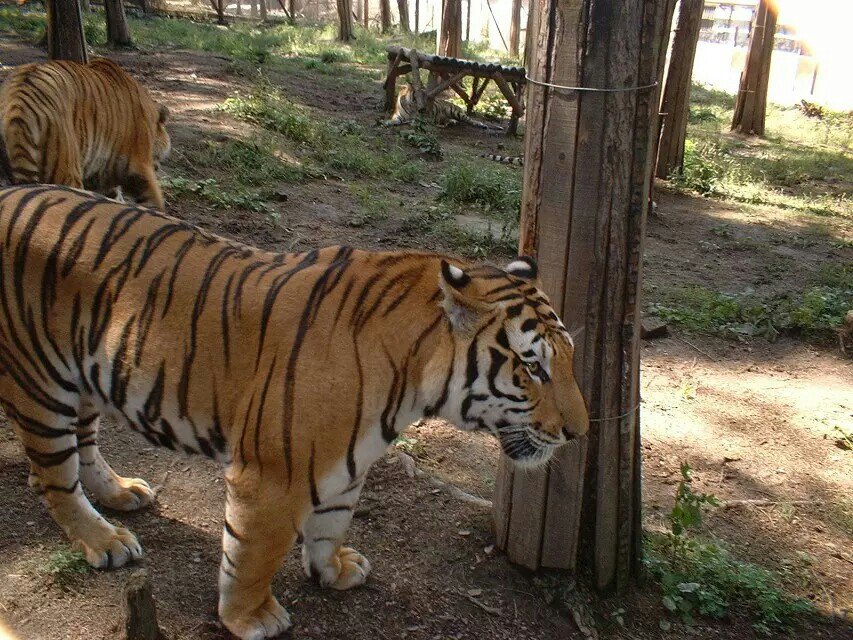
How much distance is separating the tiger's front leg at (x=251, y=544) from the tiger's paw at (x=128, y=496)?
35.6 inches

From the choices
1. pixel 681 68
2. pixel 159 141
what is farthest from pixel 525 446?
pixel 681 68

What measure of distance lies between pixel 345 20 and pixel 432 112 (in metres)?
10.3

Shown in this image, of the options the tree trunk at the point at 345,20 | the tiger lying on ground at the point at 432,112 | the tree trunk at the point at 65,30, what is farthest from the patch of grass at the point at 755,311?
the tree trunk at the point at 345,20

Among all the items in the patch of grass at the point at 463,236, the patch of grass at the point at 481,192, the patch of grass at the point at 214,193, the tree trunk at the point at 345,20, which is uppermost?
the tree trunk at the point at 345,20

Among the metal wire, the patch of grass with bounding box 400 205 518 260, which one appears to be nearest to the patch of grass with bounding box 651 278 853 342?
the patch of grass with bounding box 400 205 518 260

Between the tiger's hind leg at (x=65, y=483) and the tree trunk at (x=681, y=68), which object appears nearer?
the tiger's hind leg at (x=65, y=483)

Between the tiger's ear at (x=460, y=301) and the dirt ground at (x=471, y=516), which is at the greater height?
the tiger's ear at (x=460, y=301)

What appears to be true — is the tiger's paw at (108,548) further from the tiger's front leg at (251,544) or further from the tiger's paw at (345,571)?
the tiger's paw at (345,571)

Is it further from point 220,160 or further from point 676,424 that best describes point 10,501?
point 220,160

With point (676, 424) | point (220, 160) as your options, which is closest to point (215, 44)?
point (220, 160)

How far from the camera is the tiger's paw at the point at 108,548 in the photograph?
3.10 meters

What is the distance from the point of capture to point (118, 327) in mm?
2758

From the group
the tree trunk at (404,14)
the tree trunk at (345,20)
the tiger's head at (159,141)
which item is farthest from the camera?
the tree trunk at (404,14)

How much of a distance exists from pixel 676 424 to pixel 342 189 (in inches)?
205
